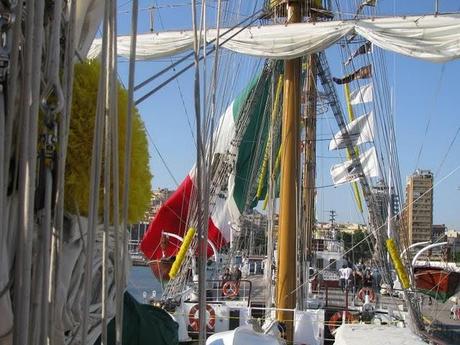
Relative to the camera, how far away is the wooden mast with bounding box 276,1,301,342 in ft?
28.8

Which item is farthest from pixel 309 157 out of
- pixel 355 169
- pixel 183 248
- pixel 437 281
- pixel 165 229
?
pixel 183 248

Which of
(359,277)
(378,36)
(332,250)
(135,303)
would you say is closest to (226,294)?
(378,36)

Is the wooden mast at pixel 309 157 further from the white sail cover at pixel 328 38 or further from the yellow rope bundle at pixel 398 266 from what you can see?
the yellow rope bundle at pixel 398 266

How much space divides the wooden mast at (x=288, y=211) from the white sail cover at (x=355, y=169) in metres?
4.06

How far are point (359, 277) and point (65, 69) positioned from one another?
1809 centimetres

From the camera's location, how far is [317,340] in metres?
8.49

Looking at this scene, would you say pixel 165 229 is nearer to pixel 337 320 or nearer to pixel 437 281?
pixel 337 320

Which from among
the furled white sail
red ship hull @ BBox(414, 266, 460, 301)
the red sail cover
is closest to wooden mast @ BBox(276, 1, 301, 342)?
the red sail cover

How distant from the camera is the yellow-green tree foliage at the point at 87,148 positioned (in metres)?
1.71

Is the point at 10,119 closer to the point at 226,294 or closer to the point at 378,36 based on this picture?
the point at 378,36

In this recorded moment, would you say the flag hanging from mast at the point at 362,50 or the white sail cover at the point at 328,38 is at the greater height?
the flag hanging from mast at the point at 362,50

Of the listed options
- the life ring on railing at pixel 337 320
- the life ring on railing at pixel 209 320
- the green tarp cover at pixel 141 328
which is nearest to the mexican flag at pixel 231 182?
the life ring on railing at pixel 209 320

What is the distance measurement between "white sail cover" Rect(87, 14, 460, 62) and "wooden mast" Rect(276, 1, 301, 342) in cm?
85

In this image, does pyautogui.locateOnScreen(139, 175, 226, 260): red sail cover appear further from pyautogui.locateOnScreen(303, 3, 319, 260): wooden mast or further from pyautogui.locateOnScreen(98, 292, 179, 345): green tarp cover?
pyautogui.locateOnScreen(98, 292, 179, 345): green tarp cover
